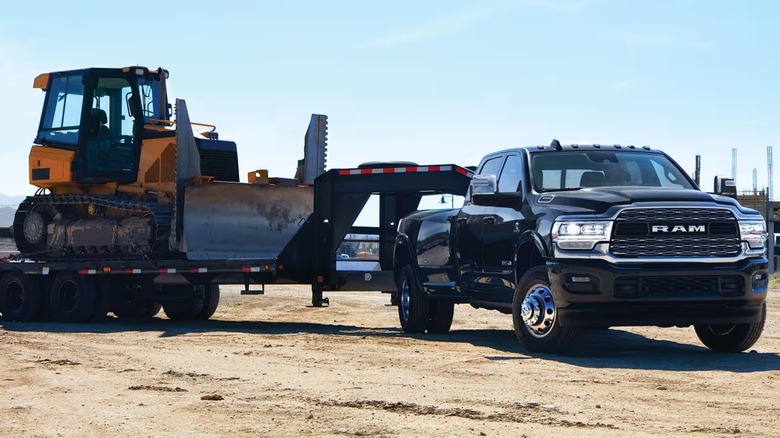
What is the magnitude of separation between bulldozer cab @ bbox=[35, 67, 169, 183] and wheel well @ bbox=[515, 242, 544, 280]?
995 cm

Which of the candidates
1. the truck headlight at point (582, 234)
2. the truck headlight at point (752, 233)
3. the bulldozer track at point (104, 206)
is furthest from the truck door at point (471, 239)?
the bulldozer track at point (104, 206)

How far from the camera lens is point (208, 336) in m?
16.5

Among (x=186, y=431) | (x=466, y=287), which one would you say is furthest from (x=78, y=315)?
(x=186, y=431)

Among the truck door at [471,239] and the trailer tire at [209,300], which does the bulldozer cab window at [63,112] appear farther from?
the truck door at [471,239]

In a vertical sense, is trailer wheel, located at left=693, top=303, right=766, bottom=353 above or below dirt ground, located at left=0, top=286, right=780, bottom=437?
above

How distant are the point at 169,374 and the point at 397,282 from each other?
20.1 ft

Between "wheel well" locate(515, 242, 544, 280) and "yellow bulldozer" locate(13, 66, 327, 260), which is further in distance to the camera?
"yellow bulldozer" locate(13, 66, 327, 260)

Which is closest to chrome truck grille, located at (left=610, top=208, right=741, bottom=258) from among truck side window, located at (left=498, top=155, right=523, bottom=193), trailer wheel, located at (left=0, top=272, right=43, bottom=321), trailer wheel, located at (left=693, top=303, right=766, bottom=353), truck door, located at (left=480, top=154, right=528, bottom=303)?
trailer wheel, located at (left=693, top=303, right=766, bottom=353)

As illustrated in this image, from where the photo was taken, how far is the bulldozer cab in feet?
69.7

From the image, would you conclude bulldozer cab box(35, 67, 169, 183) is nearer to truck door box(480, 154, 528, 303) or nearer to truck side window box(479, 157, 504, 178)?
truck side window box(479, 157, 504, 178)

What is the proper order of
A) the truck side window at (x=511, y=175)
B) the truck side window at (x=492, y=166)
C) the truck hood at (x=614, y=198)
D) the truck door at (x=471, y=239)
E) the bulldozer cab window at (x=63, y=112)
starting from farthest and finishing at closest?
the bulldozer cab window at (x=63, y=112) → the truck side window at (x=492, y=166) → the truck door at (x=471, y=239) → the truck side window at (x=511, y=175) → the truck hood at (x=614, y=198)

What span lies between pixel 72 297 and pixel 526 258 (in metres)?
10.6

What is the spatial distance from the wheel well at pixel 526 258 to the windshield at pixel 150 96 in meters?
10.1

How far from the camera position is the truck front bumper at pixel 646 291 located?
1177 centimetres
